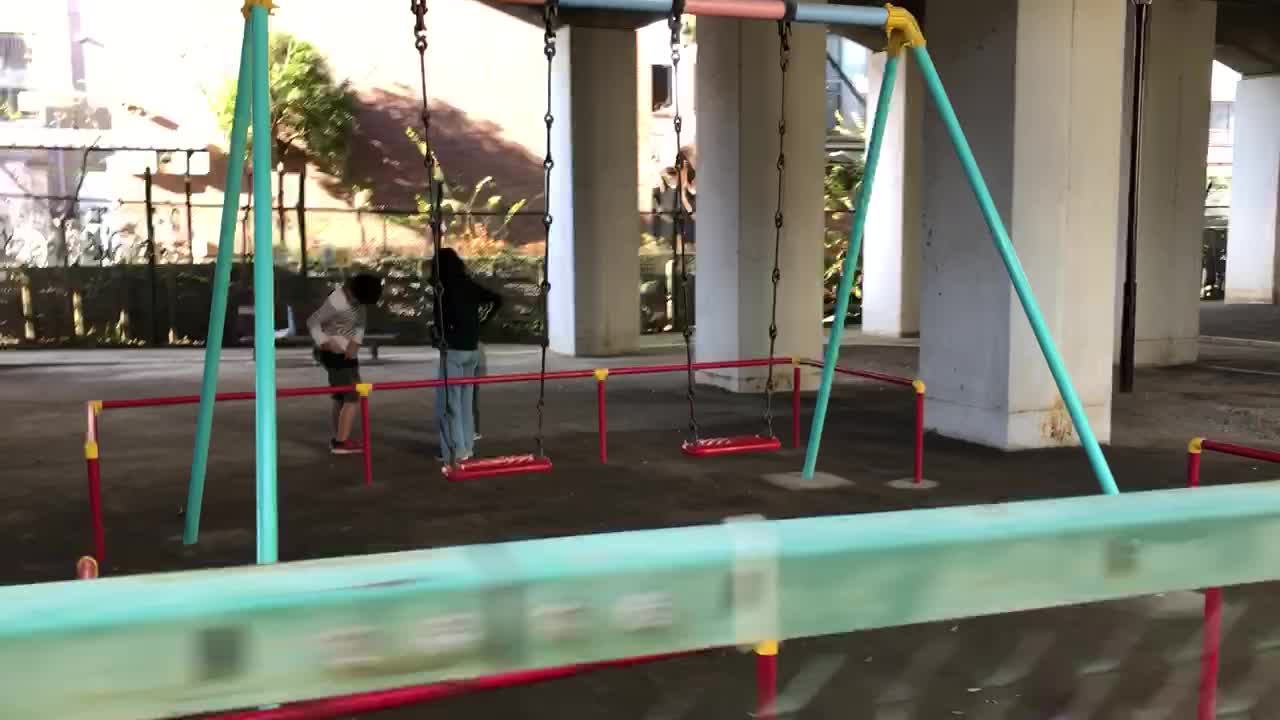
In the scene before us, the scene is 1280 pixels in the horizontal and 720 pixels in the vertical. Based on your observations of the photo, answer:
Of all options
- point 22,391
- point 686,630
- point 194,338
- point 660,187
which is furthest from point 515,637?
point 660,187

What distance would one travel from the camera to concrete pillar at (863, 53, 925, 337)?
20828 mm

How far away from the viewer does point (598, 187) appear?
679 inches

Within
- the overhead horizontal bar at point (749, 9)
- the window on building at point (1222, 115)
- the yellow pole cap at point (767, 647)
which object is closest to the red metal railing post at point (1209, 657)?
the yellow pole cap at point (767, 647)

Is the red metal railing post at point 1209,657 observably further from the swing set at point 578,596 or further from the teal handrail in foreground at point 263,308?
Answer: the teal handrail in foreground at point 263,308

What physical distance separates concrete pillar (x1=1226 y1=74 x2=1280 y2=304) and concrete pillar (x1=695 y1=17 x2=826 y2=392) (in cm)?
1736

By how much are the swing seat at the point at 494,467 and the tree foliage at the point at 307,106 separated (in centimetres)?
2693

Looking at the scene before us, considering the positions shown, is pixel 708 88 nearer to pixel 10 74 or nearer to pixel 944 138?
pixel 944 138

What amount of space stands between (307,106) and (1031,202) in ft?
94.7

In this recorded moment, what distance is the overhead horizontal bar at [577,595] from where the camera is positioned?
124 centimetres

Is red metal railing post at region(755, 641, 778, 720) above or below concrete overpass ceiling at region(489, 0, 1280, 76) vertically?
below

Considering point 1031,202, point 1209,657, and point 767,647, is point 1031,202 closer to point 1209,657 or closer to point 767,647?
point 1209,657

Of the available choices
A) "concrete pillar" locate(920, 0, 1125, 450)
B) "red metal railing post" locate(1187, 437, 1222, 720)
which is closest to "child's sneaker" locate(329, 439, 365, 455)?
"concrete pillar" locate(920, 0, 1125, 450)

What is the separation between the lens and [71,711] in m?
1.22

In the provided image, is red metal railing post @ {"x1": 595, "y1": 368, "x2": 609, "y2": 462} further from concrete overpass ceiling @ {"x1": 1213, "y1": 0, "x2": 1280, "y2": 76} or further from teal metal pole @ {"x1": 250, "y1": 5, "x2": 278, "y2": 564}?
concrete overpass ceiling @ {"x1": 1213, "y1": 0, "x2": 1280, "y2": 76}
